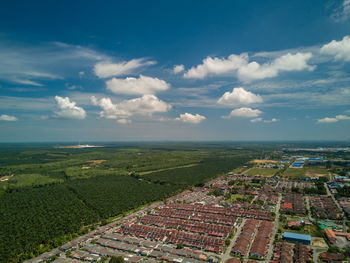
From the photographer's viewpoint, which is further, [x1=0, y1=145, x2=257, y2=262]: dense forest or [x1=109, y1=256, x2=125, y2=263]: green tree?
[x1=0, y1=145, x2=257, y2=262]: dense forest

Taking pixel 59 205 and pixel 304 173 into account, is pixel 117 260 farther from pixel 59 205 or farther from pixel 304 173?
pixel 304 173

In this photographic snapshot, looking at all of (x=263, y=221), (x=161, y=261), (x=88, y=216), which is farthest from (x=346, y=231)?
(x=88, y=216)

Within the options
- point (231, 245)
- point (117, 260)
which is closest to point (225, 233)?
point (231, 245)

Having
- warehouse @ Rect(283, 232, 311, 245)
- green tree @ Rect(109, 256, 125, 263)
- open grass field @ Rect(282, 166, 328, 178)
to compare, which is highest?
open grass field @ Rect(282, 166, 328, 178)

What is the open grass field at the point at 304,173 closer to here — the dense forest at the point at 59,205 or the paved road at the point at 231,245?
the dense forest at the point at 59,205

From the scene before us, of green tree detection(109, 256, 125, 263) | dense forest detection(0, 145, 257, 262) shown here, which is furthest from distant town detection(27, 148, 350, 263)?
dense forest detection(0, 145, 257, 262)

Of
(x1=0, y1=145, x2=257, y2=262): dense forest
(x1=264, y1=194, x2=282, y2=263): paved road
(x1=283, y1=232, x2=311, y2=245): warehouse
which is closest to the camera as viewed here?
(x1=264, y1=194, x2=282, y2=263): paved road

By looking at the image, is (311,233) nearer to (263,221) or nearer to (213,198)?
(263,221)

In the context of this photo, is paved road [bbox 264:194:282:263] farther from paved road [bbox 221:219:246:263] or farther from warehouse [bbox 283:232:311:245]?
paved road [bbox 221:219:246:263]
